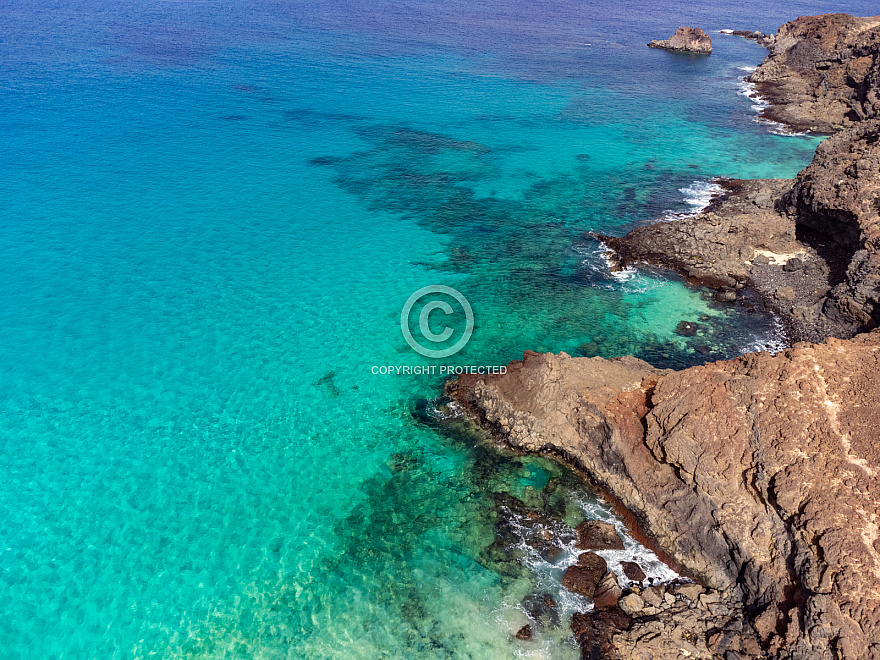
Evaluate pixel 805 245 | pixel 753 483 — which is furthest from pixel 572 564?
pixel 805 245

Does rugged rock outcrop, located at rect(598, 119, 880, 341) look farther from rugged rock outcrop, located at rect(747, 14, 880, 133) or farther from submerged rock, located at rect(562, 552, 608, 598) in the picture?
rugged rock outcrop, located at rect(747, 14, 880, 133)

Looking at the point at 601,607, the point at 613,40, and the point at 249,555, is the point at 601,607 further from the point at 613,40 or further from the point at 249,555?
the point at 613,40

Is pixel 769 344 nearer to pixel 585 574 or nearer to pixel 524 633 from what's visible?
pixel 585 574

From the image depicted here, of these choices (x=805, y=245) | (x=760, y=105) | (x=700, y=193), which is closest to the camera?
(x=805, y=245)

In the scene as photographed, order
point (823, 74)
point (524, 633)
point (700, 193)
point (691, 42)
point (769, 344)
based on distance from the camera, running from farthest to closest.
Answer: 1. point (691, 42)
2. point (823, 74)
3. point (700, 193)
4. point (769, 344)
5. point (524, 633)

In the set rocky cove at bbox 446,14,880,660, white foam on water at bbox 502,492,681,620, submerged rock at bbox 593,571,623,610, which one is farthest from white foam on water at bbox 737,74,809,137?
submerged rock at bbox 593,571,623,610

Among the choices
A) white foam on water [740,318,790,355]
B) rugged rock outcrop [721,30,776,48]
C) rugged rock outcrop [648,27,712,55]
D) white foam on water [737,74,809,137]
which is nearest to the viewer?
white foam on water [740,318,790,355]
